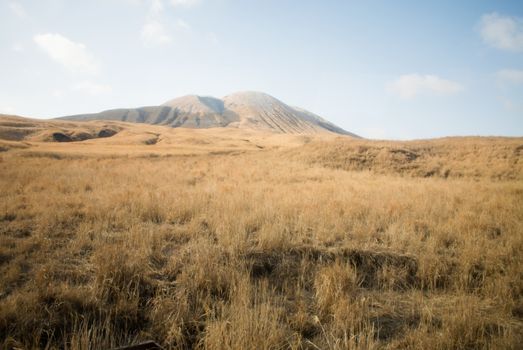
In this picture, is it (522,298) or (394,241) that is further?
(394,241)

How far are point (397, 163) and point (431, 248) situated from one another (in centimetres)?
1509

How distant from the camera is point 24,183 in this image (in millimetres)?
10203

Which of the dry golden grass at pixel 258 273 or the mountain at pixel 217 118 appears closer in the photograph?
the dry golden grass at pixel 258 273

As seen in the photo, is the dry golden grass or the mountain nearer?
the dry golden grass

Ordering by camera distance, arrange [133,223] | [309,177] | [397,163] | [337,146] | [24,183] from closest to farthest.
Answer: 1. [133,223]
2. [24,183]
3. [309,177]
4. [397,163]
5. [337,146]

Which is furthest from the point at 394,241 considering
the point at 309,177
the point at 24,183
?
the point at 24,183

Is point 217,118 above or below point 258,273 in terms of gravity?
above

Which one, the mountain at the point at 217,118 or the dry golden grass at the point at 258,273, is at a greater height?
the mountain at the point at 217,118

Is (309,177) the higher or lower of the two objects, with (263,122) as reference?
lower

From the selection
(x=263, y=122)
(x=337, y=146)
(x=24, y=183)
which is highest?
(x=263, y=122)

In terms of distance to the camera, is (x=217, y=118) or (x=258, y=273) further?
(x=217, y=118)

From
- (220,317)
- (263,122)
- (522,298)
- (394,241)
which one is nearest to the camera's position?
(220,317)

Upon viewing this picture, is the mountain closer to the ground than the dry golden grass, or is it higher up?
higher up

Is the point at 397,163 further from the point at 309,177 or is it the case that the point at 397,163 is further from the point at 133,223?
the point at 133,223
